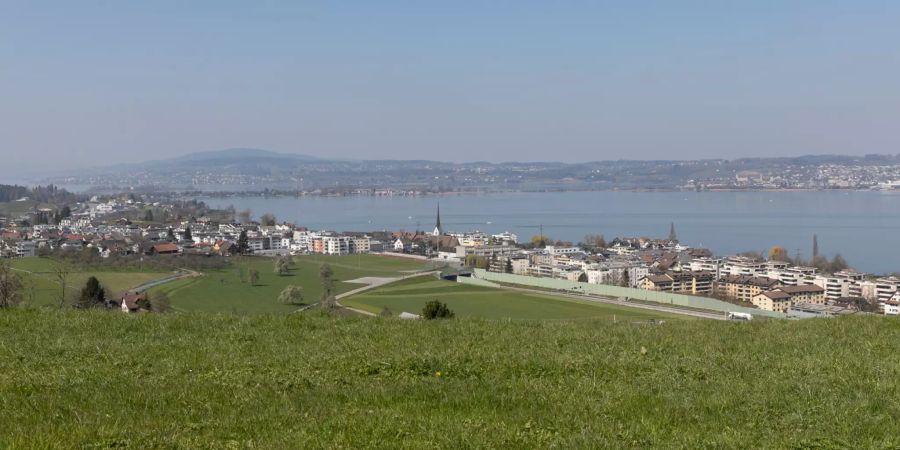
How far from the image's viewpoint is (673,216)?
10706cm

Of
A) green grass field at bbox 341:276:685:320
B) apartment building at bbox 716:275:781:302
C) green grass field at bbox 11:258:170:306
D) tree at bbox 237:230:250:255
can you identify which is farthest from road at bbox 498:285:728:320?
tree at bbox 237:230:250:255

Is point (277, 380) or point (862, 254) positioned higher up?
point (277, 380)

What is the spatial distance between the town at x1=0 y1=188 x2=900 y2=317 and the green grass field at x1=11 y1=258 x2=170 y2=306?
2747 millimetres

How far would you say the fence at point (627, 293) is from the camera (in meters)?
25.4

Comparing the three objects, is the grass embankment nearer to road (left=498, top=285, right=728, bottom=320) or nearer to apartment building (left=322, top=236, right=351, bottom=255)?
road (left=498, top=285, right=728, bottom=320)

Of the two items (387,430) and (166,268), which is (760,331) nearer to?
(387,430)

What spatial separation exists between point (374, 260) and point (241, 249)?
829 centimetres

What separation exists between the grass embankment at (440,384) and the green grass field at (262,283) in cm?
916

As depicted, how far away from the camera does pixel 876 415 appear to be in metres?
5.31

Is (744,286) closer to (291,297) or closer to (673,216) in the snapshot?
(291,297)

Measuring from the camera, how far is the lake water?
69.4 meters

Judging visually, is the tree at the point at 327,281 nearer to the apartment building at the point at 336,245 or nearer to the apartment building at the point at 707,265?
the apartment building at the point at 707,265

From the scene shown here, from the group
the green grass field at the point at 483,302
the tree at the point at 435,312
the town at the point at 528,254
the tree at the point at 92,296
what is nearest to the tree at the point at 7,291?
the tree at the point at 92,296

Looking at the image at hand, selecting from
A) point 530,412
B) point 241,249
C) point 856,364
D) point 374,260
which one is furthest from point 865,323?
point 241,249
